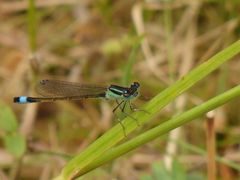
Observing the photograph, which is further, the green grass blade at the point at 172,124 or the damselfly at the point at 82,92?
the damselfly at the point at 82,92

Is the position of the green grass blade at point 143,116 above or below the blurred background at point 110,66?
below

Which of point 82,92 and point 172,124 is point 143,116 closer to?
point 172,124

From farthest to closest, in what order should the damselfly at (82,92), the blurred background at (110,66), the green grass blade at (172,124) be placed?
the blurred background at (110,66) → the damselfly at (82,92) → the green grass blade at (172,124)

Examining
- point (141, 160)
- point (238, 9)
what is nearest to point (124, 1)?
point (238, 9)

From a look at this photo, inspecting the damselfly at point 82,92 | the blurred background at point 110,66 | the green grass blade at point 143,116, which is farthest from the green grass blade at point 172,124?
the blurred background at point 110,66

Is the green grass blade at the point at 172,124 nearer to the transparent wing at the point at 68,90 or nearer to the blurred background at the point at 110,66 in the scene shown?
the transparent wing at the point at 68,90

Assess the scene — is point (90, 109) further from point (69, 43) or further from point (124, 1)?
point (124, 1)

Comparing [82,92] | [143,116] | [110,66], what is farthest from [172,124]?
[110,66]
